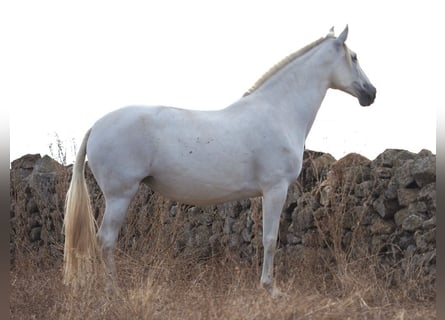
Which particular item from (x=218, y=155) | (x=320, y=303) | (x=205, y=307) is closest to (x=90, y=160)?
(x=218, y=155)

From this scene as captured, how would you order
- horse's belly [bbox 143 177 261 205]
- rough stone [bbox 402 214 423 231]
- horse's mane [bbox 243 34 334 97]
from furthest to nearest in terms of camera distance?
1. rough stone [bbox 402 214 423 231]
2. horse's mane [bbox 243 34 334 97]
3. horse's belly [bbox 143 177 261 205]

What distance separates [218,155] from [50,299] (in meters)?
1.84

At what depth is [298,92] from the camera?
5746 millimetres

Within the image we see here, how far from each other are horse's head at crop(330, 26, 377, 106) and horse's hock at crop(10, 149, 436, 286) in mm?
965

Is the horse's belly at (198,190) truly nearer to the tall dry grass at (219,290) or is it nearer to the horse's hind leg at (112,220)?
the horse's hind leg at (112,220)

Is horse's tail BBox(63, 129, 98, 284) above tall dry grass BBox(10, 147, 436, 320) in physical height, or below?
above

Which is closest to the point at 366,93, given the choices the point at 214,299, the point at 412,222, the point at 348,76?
the point at 348,76

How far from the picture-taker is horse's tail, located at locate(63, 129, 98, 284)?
16.2ft

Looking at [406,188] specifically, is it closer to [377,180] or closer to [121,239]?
[377,180]

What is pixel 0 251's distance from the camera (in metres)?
1.94

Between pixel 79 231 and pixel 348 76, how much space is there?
2.94 metres

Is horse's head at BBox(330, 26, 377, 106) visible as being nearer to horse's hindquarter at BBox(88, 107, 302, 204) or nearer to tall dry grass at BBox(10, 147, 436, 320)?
horse's hindquarter at BBox(88, 107, 302, 204)

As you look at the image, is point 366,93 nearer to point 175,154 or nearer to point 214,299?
point 175,154

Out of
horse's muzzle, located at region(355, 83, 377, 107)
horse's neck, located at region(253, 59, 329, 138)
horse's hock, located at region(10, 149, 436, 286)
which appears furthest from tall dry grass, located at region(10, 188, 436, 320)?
horse's muzzle, located at region(355, 83, 377, 107)
